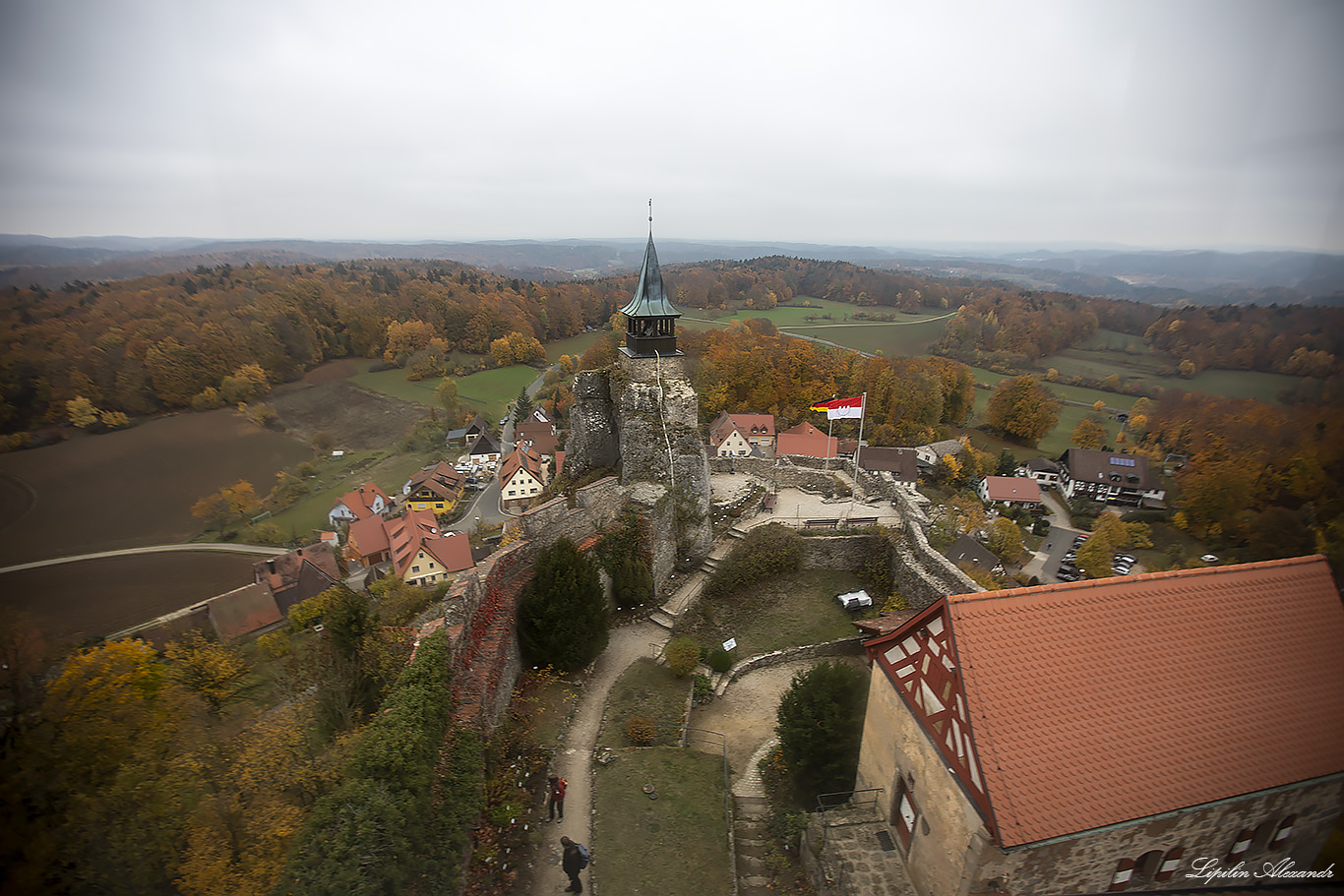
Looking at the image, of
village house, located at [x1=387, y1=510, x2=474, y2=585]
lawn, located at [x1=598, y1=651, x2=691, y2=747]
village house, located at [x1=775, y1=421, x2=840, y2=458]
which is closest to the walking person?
lawn, located at [x1=598, y1=651, x2=691, y2=747]

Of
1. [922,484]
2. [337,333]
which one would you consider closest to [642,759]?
[922,484]

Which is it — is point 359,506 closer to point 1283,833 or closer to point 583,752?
point 583,752

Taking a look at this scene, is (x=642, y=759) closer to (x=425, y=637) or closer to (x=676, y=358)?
(x=425, y=637)

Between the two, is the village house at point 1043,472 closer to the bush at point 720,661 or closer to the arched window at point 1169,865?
the bush at point 720,661

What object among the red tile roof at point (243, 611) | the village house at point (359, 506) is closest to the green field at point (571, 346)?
the village house at point (359, 506)

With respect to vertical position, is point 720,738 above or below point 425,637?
below

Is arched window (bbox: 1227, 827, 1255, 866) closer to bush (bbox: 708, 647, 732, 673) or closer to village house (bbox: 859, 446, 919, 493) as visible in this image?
bush (bbox: 708, 647, 732, 673)

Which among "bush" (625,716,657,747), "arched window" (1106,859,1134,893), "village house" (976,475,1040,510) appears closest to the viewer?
"arched window" (1106,859,1134,893)
